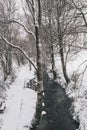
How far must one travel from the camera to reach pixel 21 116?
13984mm

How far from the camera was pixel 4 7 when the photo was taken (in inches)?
1017

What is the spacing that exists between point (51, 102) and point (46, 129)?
553cm

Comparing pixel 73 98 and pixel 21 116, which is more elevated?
pixel 73 98

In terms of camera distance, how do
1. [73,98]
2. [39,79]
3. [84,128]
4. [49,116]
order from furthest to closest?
1. [73,98]
2. [49,116]
3. [39,79]
4. [84,128]

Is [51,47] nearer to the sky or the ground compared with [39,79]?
nearer to the sky

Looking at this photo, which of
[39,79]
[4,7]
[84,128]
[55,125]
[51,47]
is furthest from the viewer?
[4,7]

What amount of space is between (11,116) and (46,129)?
2.38 meters

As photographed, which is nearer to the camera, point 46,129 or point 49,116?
point 46,129

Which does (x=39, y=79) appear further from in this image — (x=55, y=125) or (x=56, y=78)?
(x=56, y=78)

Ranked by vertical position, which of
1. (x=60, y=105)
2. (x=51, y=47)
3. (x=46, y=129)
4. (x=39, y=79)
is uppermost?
(x=51, y=47)

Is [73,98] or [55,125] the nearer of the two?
[55,125]

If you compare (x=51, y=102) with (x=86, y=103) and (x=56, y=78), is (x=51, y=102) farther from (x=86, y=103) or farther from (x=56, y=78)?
(x=56, y=78)

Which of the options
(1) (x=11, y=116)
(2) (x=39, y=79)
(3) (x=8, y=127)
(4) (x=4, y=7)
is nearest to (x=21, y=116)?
(1) (x=11, y=116)

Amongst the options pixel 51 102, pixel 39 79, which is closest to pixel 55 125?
pixel 39 79
